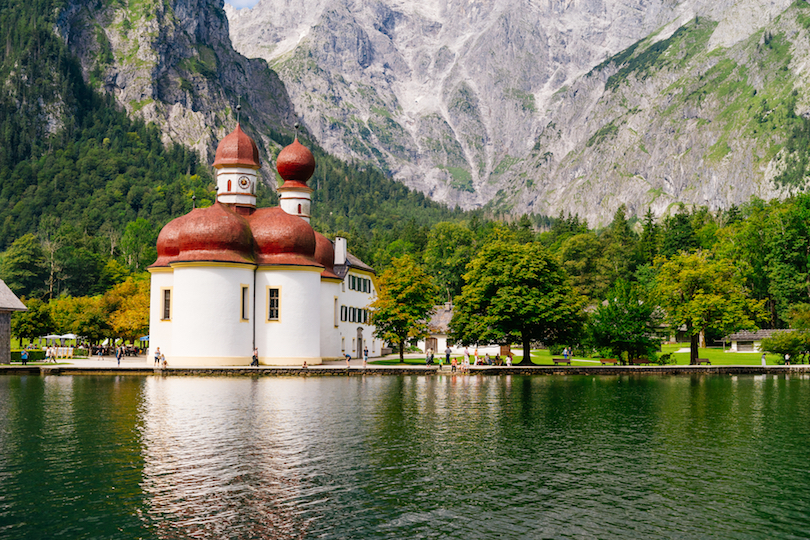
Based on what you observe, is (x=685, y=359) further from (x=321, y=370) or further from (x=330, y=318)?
(x=321, y=370)

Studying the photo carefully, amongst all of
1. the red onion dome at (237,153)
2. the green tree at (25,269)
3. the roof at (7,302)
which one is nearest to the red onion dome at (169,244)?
the red onion dome at (237,153)

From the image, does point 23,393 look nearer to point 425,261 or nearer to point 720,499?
point 720,499

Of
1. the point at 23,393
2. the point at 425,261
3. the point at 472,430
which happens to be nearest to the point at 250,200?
the point at 23,393

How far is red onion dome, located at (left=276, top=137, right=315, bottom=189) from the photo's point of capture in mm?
81062

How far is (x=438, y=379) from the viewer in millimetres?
59688

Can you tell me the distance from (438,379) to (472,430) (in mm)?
28660

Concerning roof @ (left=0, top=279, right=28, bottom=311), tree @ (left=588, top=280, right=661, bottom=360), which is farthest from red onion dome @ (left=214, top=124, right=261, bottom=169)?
tree @ (left=588, top=280, right=661, bottom=360)

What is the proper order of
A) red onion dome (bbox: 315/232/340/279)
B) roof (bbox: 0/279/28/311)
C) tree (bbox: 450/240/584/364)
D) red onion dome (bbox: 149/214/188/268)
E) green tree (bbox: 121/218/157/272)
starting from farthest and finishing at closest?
green tree (bbox: 121/218/157/272) < red onion dome (bbox: 315/232/340/279) < red onion dome (bbox: 149/214/188/268) < tree (bbox: 450/240/584/364) < roof (bbox: 0/279/28/311)

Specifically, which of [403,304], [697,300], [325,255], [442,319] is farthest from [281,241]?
[442,319]

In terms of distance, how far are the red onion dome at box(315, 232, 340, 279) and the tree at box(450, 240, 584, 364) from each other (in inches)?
507

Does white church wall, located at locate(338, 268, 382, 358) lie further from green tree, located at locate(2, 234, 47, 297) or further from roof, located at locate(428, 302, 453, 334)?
green tree, located at locate(2, 234, 47, 297)

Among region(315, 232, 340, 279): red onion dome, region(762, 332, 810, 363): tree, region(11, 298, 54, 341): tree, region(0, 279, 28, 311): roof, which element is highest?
region(315, 232, 340, 279): red onion dome

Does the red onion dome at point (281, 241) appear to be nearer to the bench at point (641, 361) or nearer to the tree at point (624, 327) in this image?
the tree at point (624, 327)

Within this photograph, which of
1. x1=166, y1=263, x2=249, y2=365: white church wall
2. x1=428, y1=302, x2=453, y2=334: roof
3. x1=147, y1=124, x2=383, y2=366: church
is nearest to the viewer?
x1=166, y1=263, x2=249, y2=365: white church wall
